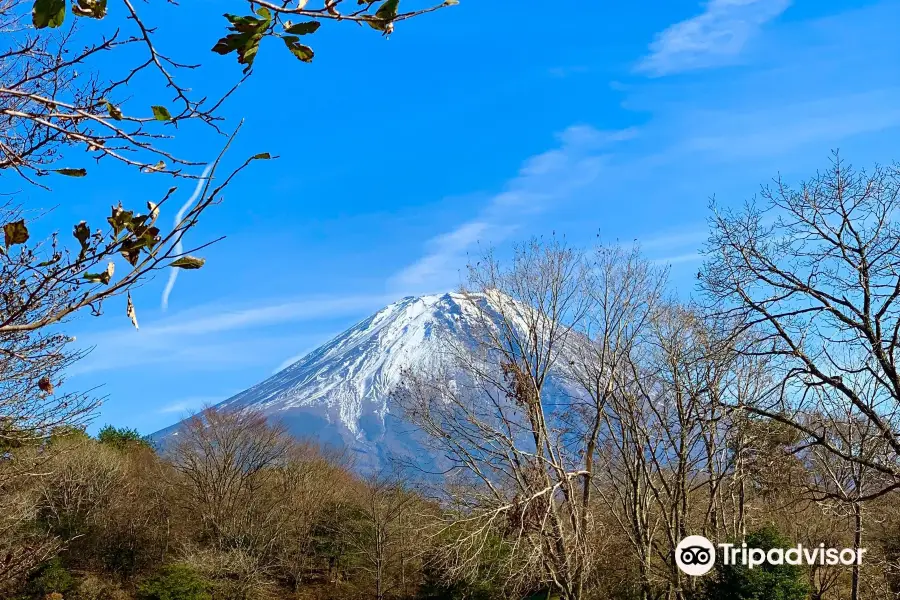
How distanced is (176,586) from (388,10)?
81.8ft

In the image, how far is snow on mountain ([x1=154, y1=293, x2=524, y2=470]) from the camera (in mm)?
138875

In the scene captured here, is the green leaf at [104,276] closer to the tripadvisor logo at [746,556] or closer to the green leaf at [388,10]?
the green leaf at [388,10]

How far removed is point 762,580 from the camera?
41.4ft

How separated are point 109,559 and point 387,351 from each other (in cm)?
11839

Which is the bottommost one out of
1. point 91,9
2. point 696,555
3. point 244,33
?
Answer: point 696,555

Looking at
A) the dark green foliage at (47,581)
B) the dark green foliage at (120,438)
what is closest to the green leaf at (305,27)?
the dark green foliage at (47,581)

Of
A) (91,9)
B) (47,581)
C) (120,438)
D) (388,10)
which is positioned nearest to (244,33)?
(388,10)

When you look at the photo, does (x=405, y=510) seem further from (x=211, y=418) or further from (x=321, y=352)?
(x=321, y=352)

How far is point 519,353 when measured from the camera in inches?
599

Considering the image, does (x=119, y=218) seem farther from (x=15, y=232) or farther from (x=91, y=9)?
(x=91, y=9)

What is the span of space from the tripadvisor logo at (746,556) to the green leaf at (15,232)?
45.5 ft

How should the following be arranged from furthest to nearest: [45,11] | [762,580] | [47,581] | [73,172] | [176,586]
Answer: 1. [47,581]
2. [176,586]
3. [762,580]
4. [73,172]
5. [45,11]

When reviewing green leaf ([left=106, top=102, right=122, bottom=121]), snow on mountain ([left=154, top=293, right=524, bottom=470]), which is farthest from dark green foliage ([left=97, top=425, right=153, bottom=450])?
snow on mountain ([left=154, top=293, right=524, bottom=470])

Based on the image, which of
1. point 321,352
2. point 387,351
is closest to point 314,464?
point 387,351
